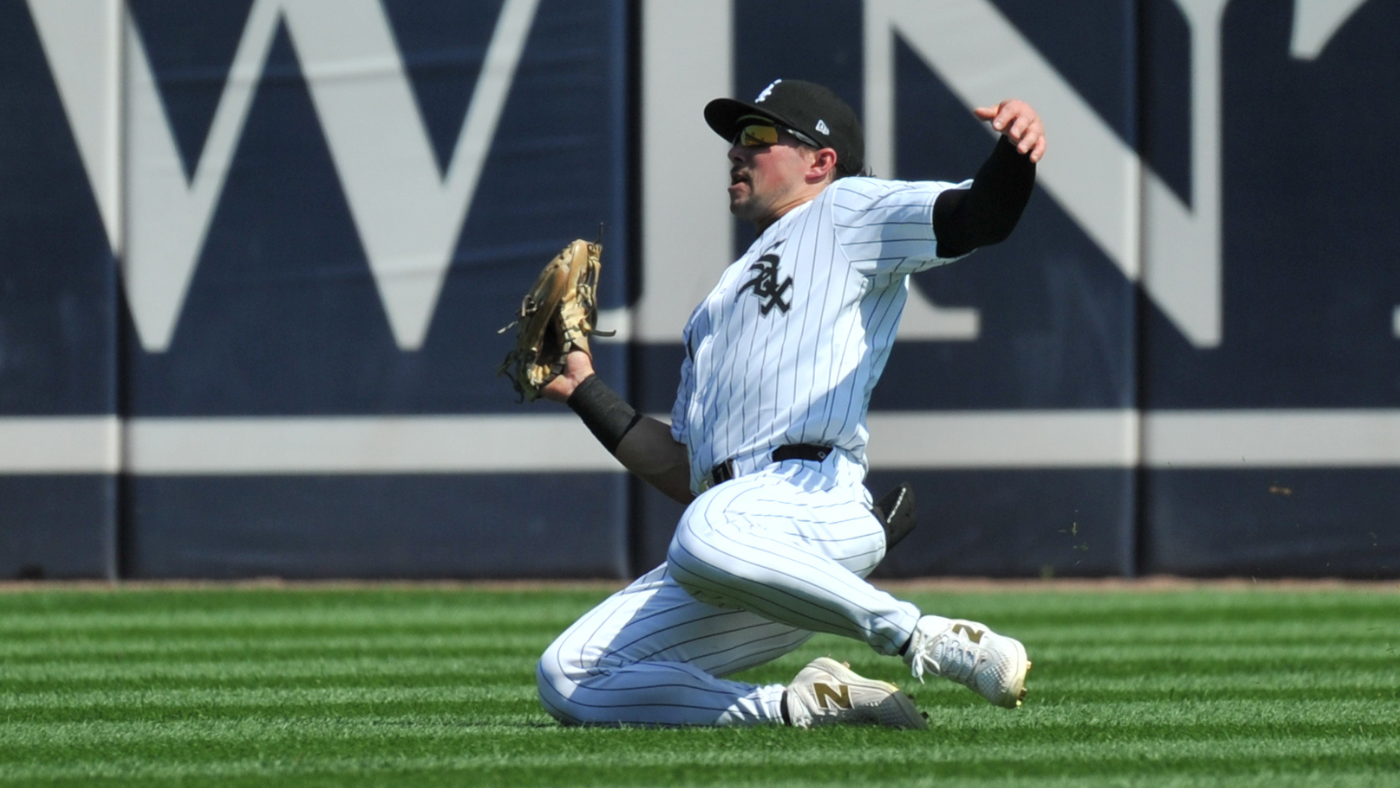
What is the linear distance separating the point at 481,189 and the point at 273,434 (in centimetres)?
133

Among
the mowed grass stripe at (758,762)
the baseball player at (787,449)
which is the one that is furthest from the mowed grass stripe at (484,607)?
the mowed grass stripe at (758,762)

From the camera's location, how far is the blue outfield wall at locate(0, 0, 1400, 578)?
7.14 meters

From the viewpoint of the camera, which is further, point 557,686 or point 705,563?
point 557,686

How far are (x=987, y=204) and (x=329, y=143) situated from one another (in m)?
4.85

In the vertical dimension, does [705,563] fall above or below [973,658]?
above

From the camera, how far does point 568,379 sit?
358 cm

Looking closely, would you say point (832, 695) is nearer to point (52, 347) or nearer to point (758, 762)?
point (758, 762)

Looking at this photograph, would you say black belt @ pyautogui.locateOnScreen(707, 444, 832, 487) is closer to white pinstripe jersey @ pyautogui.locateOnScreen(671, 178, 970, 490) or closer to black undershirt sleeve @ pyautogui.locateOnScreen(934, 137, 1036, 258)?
white pinstripe jersey @ pyautogui.locateOnScreen(671, 178, 970, 490)

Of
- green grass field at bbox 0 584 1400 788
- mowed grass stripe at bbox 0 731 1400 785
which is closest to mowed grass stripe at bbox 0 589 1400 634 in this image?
green grass field at bbox 0 584 1400 788

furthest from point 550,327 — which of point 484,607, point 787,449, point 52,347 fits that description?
point 52,347

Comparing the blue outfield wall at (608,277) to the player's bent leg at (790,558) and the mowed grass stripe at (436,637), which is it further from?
the player's bent leg at (790,558)

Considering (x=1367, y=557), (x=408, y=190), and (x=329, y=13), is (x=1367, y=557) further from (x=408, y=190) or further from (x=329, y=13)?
(x=329, y=13)

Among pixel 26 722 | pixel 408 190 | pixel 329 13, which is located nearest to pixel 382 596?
pixel 408 190

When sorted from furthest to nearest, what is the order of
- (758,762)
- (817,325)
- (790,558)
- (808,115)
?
(808,115)
(817,325)
(790,558)
(758,762)
